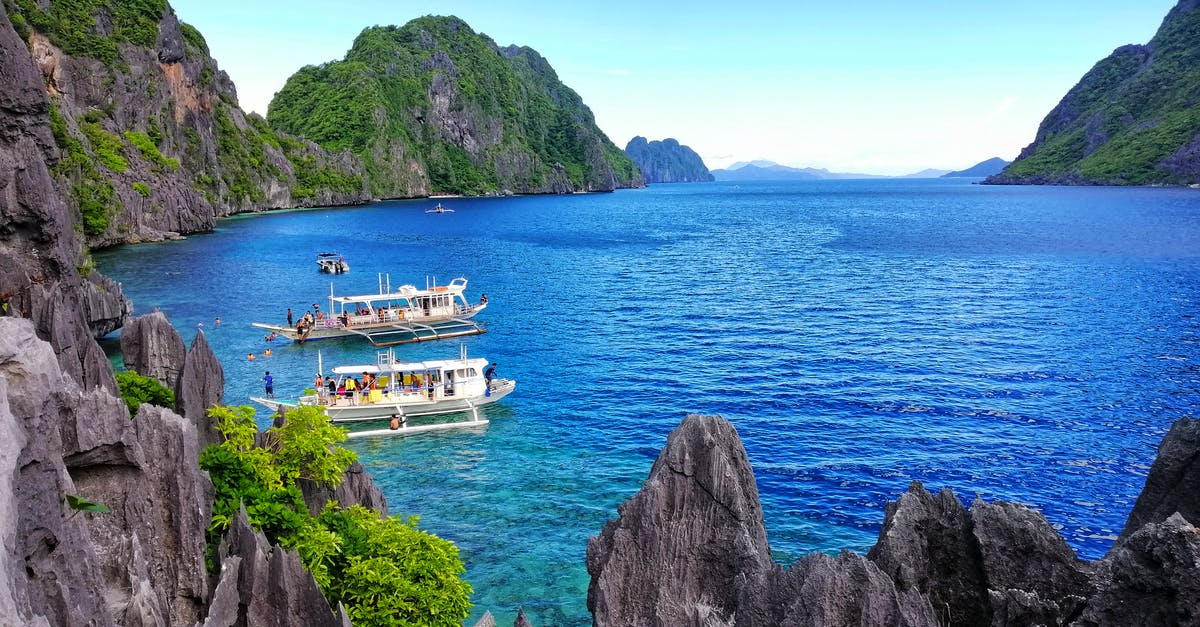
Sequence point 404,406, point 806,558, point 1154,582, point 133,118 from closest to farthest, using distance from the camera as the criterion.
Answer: point 1154,582, point 806,558, point 404,406, point 133,118

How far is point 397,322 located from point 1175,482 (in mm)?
63224

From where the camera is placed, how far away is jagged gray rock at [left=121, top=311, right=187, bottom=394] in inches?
1357

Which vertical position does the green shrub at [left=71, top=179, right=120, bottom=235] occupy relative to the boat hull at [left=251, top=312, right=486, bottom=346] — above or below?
above

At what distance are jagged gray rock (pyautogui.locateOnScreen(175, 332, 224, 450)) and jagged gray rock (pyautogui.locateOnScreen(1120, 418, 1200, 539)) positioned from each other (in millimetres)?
28220

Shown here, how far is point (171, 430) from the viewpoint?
64.8 feet

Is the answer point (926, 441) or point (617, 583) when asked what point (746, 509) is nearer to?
point (617, 583)

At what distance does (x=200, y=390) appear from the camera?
30672 mm

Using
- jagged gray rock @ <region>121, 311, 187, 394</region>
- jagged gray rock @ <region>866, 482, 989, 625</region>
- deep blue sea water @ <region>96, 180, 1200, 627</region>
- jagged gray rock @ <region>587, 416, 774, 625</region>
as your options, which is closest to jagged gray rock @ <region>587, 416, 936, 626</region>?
jagged gray rock @ <region>587, 416, 774, 625</region>

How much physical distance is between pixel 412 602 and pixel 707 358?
43635mm

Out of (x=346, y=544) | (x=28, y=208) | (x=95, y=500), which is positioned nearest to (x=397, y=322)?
(x=28, y=208)

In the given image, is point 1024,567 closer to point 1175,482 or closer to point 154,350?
point 1175,482

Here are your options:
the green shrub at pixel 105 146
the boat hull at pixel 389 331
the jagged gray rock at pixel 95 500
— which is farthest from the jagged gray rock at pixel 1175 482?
the green shrub at pixel 105 146

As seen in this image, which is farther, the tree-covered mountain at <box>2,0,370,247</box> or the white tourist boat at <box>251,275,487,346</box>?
the tree-covered mountain at <box>2,0,370,247</box>

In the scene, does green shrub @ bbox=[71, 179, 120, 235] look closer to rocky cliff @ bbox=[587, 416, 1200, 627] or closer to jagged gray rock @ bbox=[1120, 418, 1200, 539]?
rocky cliff @ bbox=[587, 416, 1200, 627]
